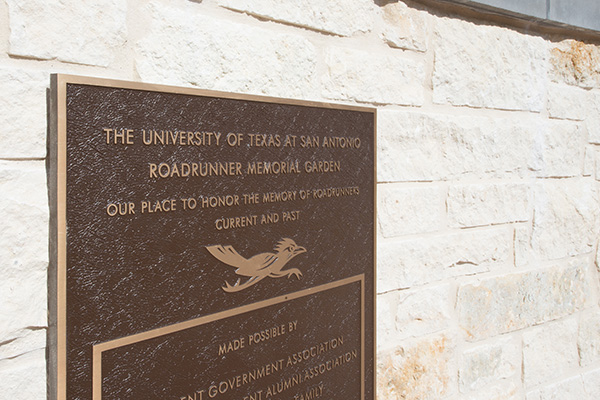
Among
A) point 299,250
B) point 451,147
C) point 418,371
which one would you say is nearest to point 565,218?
point 451,147

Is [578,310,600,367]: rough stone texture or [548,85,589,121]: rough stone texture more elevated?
[548,85,589,121]: rough stone texture

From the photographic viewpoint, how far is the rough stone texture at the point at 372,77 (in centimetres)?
173

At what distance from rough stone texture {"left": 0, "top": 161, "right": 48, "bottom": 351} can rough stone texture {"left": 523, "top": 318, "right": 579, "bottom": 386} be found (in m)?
2.08

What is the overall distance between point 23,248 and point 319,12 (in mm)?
1115

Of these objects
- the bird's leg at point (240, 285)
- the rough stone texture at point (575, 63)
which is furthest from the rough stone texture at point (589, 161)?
the bird's leg at point (240, 285)

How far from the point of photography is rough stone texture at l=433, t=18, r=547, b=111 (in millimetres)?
2047

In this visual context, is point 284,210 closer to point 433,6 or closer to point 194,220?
point 194,220

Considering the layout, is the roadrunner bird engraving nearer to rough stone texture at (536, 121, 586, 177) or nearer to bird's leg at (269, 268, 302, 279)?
bird's leg at (269, 268, 302, 279)

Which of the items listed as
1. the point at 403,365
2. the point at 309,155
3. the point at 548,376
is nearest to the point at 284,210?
the point at 309,155

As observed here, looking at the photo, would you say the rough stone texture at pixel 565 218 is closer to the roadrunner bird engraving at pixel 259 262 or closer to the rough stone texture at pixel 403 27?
the rough stone texture at pixel 403 27

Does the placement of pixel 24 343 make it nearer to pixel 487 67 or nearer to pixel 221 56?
pixel 221 56

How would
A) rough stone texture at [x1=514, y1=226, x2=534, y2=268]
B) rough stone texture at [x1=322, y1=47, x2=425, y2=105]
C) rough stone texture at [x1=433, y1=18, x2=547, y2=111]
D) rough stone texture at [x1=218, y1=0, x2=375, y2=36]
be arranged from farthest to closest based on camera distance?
rough stone texture at [x1=514, y1=226, x2=534, y2=268] < rough stone texture at [x1=433, y1=18, x2=547, y2=111] < rough stone texture at [x1=322, y1=47, x2=425, y2=105] < rough stone texture at [x1=218, y1=0, x2=375, y2=36]

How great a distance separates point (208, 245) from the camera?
53.5 inches

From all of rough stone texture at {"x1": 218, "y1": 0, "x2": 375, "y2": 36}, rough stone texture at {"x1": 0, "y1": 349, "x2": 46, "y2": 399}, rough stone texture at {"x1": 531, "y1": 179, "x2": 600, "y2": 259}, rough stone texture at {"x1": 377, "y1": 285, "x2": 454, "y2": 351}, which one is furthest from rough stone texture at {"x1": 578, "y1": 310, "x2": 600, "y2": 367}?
rough stone texture at {"x1": 0, "y1": 349, "x2": 46, "y2": 399}
